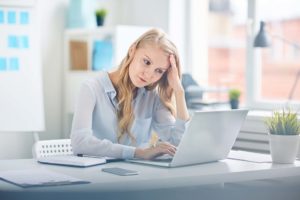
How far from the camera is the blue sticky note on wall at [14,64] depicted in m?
3.72

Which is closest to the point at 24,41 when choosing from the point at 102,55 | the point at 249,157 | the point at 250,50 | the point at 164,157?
the point at 102,55

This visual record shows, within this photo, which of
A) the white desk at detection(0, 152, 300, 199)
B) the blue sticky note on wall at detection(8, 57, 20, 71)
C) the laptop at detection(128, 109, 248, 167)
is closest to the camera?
the white desk at detection(0, 152, 300, 199)

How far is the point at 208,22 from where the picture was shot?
4156 millimetres

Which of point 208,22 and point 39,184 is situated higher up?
point 208,22

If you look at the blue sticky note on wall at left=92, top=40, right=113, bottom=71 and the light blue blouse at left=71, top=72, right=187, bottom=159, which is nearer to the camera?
the light blue blouse at left=71, top=72, right=187, bottom=159

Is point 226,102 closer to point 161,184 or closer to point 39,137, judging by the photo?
point 39,137

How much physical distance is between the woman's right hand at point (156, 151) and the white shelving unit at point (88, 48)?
5.32ft

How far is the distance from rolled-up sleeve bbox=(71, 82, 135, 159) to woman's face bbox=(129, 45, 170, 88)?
202 millimetres

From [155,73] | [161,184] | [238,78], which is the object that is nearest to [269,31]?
[238,78]

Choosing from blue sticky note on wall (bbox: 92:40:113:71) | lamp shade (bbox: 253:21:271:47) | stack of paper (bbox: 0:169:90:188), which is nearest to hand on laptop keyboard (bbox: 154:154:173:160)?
stack of paper (bbox: 0:169:90:188)

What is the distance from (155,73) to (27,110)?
5.34 ft

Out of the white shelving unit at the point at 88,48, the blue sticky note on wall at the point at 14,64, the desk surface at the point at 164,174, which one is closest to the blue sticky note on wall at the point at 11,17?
the blue sticky note on wall at the point at 14,64

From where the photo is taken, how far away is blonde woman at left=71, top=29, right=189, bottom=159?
7.55 ft

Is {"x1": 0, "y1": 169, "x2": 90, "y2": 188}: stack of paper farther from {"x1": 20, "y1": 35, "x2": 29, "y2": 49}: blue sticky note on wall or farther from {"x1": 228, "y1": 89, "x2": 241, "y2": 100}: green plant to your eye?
{"x1": 20, "y1": 35, "x2": 29, "y2": 49}: blue sticky note on wall
